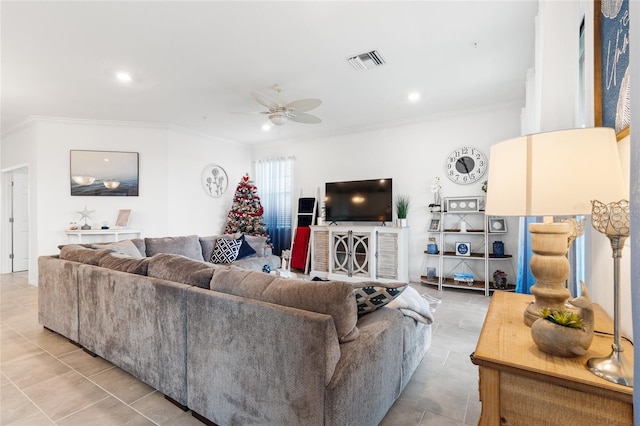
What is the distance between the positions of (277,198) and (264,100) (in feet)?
11.6

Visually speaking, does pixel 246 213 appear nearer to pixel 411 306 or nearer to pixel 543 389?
pixel 411 306

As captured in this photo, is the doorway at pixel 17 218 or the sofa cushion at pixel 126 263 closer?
the sofa cushion at pixel 126 263

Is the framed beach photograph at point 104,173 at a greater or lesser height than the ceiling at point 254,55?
lesser

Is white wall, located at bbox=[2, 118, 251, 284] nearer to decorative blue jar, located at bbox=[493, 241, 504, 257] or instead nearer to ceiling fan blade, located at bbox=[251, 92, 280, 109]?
ceiling fan blade, located at bbox=[251, 92, 280, 109]

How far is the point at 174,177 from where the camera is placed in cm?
552

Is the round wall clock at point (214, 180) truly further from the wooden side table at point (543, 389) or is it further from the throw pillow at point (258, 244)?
the wooden side table at point (543, 389)

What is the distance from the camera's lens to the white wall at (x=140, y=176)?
4.82 metres

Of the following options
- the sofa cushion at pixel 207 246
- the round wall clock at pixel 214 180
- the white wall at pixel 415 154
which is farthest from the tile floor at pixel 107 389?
the round wall clock at pixel 214 180

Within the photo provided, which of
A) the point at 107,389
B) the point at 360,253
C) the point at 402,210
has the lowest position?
the point at 107,389

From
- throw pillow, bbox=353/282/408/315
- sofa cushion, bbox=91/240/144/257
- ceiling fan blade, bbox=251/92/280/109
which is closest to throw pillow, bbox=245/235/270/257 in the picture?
sofa cushion, bbox=91/240/144/257

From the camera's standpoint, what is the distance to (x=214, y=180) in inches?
246

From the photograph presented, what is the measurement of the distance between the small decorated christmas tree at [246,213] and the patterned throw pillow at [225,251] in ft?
4.07

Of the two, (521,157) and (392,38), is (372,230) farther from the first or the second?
(521,157)

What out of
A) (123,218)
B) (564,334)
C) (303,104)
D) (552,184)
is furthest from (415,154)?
(123,218)
